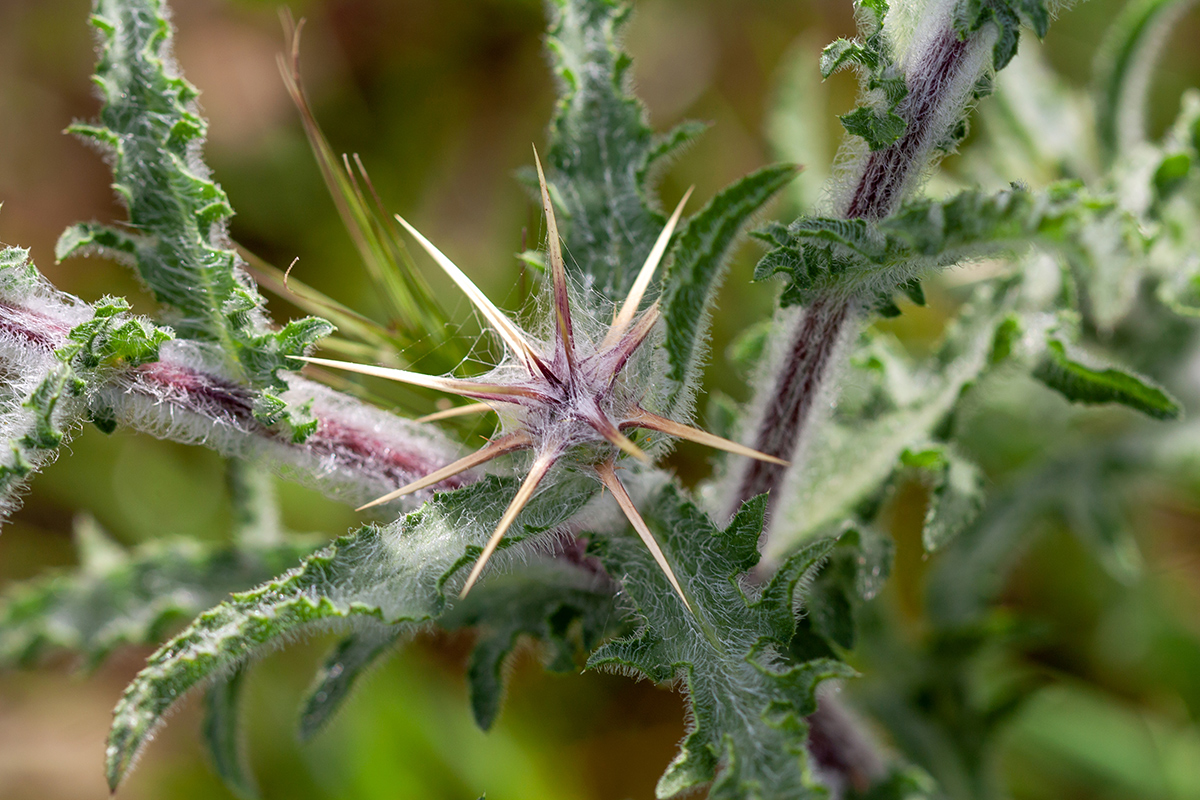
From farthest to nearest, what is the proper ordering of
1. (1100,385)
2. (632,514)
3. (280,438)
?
(1100,385), (280,438), (632,514)

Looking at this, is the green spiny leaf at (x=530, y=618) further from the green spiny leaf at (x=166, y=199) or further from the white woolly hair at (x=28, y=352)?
the white woolly hair at (x=28, y=352)

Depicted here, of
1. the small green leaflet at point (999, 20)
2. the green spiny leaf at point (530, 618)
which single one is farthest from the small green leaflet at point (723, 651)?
the small green leaflet at point (999, 20)

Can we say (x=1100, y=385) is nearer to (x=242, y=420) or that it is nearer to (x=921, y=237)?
(x=921, y=237)

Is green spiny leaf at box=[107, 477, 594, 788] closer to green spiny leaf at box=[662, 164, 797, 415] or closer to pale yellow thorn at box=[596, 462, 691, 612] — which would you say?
pale yellow thorn at box=[596, 462, 691, 612]

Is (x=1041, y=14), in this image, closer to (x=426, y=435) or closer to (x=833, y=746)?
(x=426, y=435)

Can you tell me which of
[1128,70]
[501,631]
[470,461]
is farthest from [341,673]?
[1128,70]

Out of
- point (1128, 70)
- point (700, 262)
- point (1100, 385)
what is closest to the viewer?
point (700, 262)

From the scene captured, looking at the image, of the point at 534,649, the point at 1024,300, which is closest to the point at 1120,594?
the point at 1024,300
